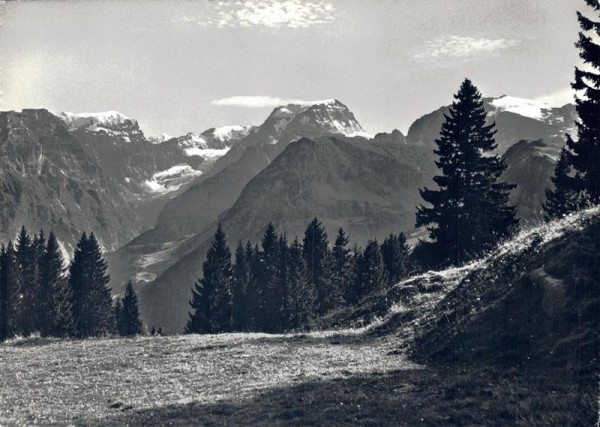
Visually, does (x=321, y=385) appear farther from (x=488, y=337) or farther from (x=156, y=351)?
(x=156, y=351)

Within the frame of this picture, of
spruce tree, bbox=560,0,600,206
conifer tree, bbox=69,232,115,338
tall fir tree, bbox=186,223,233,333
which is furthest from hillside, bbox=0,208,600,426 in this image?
conifer tree, bbox=69,232,115,338

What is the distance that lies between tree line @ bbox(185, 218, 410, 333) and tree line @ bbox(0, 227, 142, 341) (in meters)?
17.4

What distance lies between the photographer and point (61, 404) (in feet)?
59.3

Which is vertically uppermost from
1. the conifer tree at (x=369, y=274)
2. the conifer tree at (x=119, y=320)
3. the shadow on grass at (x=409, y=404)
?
the conifer tree at (x=369, y=274)

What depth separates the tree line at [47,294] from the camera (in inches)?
3094

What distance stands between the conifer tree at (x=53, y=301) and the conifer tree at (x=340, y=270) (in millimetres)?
43192

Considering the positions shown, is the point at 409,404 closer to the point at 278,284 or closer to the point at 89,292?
the point at 278,284

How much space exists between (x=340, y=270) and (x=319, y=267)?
4403mm

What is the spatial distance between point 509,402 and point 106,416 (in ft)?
37.5

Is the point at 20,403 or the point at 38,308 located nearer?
the point at 20,403

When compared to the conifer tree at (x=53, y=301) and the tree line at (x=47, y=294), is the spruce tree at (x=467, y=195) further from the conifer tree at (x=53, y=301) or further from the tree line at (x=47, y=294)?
the conifer tree at (x=53, y=301)

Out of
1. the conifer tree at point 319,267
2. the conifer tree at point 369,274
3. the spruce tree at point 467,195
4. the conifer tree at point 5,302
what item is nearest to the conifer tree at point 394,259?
the conifer tree at point 369,274

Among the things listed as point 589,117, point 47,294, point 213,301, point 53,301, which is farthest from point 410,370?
point 47,294

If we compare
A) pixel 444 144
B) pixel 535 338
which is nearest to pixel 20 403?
pixel 535 338
